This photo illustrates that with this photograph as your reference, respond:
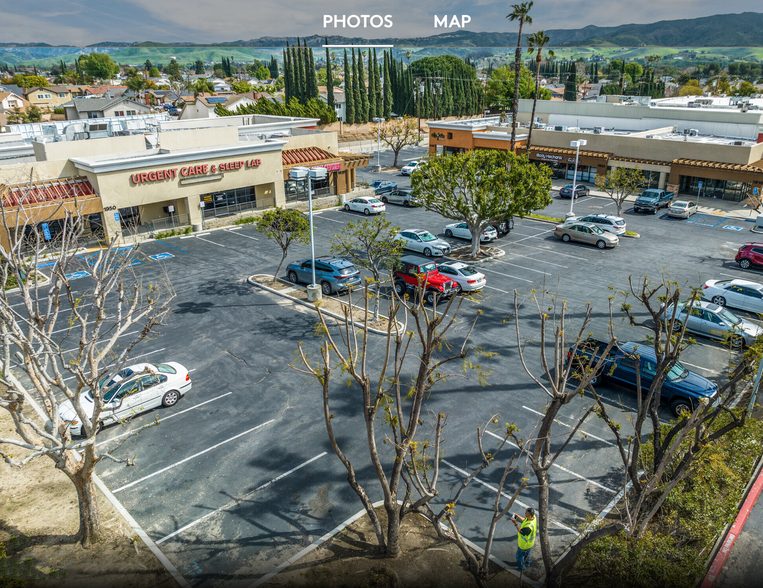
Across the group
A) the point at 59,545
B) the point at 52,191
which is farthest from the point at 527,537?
the point at 52,191

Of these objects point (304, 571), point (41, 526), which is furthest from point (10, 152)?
point (304, 571)

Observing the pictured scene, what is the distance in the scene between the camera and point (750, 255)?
3133 centimetres

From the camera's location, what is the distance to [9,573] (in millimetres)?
11547

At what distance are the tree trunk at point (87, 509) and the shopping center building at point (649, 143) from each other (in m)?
45.7

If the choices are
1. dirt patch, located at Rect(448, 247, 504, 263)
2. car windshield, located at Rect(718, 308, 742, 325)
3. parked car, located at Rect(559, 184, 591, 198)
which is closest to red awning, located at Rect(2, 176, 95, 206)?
dirt patch, located at Rect(448, 247, 504, 263)

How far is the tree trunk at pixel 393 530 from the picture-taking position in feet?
36.6

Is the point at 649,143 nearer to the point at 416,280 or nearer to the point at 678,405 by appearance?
the point at 416,280

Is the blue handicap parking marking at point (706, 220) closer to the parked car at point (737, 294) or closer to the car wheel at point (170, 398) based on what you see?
the parked car at point (737, 294)

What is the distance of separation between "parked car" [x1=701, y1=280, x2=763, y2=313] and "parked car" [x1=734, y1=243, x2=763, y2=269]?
6481 mm

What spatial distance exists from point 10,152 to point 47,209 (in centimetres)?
1135

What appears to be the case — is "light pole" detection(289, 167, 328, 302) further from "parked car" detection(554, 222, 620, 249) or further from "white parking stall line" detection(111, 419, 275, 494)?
"parked car" detection(554, 222, 620, 249)

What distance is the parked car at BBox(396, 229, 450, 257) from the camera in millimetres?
33844

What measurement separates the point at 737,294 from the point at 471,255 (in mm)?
14025

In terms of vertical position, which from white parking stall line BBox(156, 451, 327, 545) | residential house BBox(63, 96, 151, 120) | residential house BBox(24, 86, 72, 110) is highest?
residential house BBox(24, 86, 72, 110)
